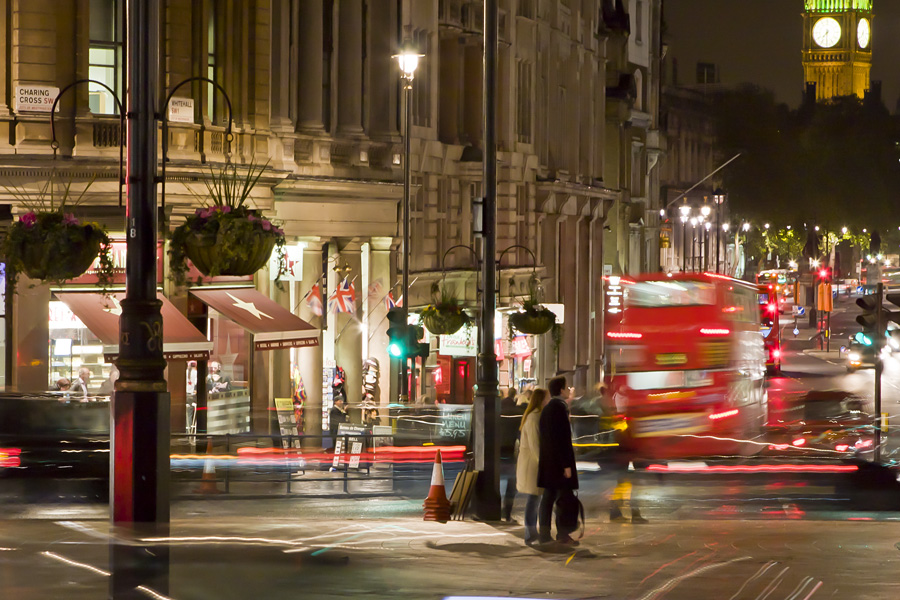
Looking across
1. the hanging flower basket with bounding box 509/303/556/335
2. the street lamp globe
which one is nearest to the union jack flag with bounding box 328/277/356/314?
the hanging flower basket with bounding box 509/303/556/335

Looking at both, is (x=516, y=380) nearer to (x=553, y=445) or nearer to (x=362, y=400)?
(x=362, y=400)

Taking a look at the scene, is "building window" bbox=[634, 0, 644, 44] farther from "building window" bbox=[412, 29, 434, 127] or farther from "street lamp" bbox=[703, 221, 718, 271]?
"building window" bbox=[412, 29, 434, 127]

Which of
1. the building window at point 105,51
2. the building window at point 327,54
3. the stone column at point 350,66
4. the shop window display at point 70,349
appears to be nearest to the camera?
the shop window display at point 70,349

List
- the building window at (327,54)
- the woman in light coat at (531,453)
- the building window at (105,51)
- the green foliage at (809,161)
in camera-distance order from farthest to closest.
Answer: the green foliage at (809,161), the building window at (327,54), the building window at (105,51), the woman in light coat at (531,453)

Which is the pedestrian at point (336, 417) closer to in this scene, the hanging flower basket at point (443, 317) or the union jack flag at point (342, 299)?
the hanging flower basket at point (443, 317)

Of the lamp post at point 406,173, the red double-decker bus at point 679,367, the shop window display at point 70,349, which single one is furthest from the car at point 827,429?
the shop window display at point 70,349

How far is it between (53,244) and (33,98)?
12526 mm

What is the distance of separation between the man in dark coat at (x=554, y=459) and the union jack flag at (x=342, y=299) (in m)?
17.6

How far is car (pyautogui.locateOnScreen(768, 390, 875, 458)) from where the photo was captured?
34562 millimetres

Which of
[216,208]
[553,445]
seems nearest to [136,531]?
[216,208]

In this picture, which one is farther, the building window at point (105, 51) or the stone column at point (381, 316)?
the stone column at point (381, 316)

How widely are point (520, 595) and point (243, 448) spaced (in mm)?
14967

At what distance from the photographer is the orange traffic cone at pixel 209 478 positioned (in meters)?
24.4

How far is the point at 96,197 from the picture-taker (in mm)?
27047
